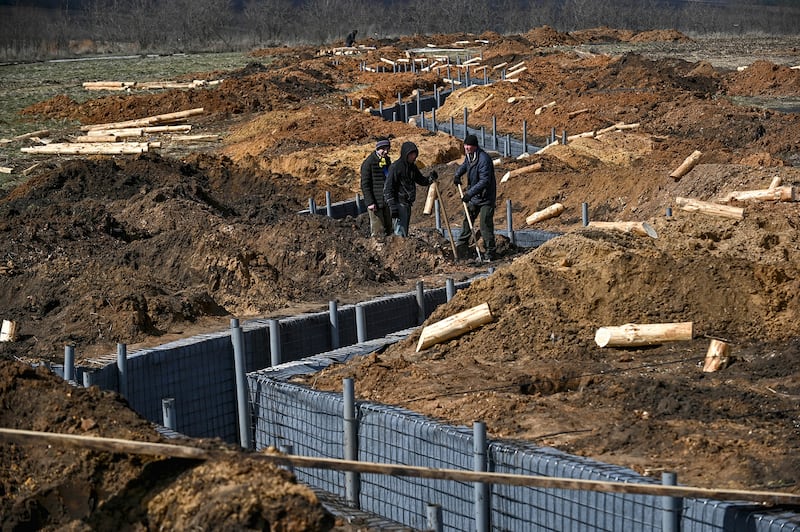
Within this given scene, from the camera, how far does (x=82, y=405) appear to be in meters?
7.11

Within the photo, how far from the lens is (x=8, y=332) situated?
1320 centimetres

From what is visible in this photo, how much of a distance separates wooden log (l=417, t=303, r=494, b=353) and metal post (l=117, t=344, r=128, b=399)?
246 cm

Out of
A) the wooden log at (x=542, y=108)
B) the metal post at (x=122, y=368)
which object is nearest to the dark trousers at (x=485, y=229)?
the metal post at (x=122, y=368)

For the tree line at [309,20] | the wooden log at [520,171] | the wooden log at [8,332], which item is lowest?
the tree line at [309,20]

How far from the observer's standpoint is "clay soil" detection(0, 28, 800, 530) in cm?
648

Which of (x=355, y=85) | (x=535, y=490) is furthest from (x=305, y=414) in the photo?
(x=355, y=85)

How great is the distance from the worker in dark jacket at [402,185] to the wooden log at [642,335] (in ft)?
20.0

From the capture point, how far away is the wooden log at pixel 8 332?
13.1m

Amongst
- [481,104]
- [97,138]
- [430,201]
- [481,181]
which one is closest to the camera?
[481,181]

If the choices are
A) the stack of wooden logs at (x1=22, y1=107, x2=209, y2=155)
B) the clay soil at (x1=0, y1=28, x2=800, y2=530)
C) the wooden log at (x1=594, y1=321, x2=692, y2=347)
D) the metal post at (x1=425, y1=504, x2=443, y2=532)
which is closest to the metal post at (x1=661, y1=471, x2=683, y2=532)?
the clay soil at (x1=0, y1=28, x2=800, y2=530)

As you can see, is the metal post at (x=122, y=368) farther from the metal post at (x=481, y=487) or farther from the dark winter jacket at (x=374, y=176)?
the dark winter jacket at (x=374, y=176)

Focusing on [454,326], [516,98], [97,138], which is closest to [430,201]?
[454,326]

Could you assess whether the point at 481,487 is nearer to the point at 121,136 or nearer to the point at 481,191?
the point at 481,191

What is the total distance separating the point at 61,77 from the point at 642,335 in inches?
1688
